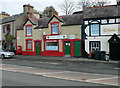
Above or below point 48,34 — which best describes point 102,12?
above

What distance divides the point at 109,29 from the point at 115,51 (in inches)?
116

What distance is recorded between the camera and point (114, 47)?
23.5 m

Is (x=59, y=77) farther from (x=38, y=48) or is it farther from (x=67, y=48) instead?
(x=38, y=48)

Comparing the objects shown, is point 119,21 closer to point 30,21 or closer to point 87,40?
point 87,40

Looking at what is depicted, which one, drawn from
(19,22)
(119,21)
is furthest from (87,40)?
(19,22)

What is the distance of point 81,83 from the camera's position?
9.32m

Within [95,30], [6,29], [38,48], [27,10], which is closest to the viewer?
[95,30]

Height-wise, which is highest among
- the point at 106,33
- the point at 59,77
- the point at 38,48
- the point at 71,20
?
the point at 71,20

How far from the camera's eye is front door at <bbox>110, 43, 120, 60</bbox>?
23.1 m

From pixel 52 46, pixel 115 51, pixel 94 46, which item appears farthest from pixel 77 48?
pixel 115 51

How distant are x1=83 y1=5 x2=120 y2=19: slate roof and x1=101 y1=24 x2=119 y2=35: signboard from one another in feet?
4.51

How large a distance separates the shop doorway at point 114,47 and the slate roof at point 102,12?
3.07 m

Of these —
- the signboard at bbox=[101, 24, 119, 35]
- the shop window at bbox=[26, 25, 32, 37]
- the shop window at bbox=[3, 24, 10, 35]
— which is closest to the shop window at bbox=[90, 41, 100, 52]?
the signboard at bbox=[101, 24, 119, 35]

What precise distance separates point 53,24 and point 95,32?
727cm
